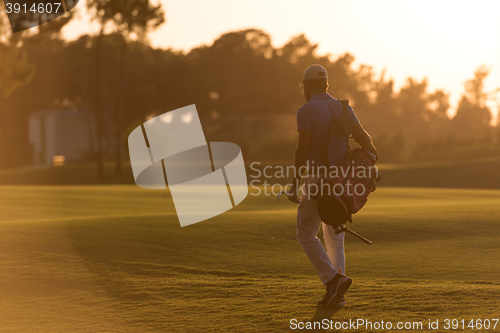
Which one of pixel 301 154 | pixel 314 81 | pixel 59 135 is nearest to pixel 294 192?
pixel 301 154

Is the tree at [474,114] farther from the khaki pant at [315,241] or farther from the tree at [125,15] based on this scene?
the khaki pant at [315,241]

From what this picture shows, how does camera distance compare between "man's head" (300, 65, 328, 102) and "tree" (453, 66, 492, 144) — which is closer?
"man's head" (300, 65, 328, 102)

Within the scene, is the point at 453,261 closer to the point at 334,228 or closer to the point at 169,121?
the point at 334,228

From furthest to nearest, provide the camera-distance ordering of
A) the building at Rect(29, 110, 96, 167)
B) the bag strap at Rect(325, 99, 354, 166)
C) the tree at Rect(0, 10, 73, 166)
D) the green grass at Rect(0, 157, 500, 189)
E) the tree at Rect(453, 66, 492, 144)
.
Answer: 1. the building at Rect(29, 110, 96, 167)
2. the tree at Rect(453, 66, 492, 144)
3. the tree at Rect(0, 10, 73, 166)
4. the green grass at Rect(0, 157, 500, 189)
5. the bag strap at Rect(325, 99, 354, 166)

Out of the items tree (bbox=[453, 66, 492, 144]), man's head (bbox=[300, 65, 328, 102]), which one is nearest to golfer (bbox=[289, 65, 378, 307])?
man's head (bbox=[300, 65, 328, 102])

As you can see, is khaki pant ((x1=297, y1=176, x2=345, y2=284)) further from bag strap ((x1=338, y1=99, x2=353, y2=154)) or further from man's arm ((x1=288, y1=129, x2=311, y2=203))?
Answer: bag strap ((x1=338, y1=99, x2=353, y2=154))

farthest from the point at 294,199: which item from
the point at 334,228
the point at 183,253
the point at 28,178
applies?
the point at 28,178

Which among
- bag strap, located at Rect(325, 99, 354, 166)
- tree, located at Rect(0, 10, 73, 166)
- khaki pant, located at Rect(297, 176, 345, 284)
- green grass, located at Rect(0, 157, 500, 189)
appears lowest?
green grass, located at Rect(0, 157, 500, 189)

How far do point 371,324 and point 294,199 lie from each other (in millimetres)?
1231

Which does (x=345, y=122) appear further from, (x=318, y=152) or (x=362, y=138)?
(x=318, y=152)

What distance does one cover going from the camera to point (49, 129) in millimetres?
62375

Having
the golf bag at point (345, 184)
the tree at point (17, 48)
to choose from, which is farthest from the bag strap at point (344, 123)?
the tree at point (17, 48)

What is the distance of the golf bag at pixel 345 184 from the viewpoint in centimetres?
586

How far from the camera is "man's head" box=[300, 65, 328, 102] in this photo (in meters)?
6.14
